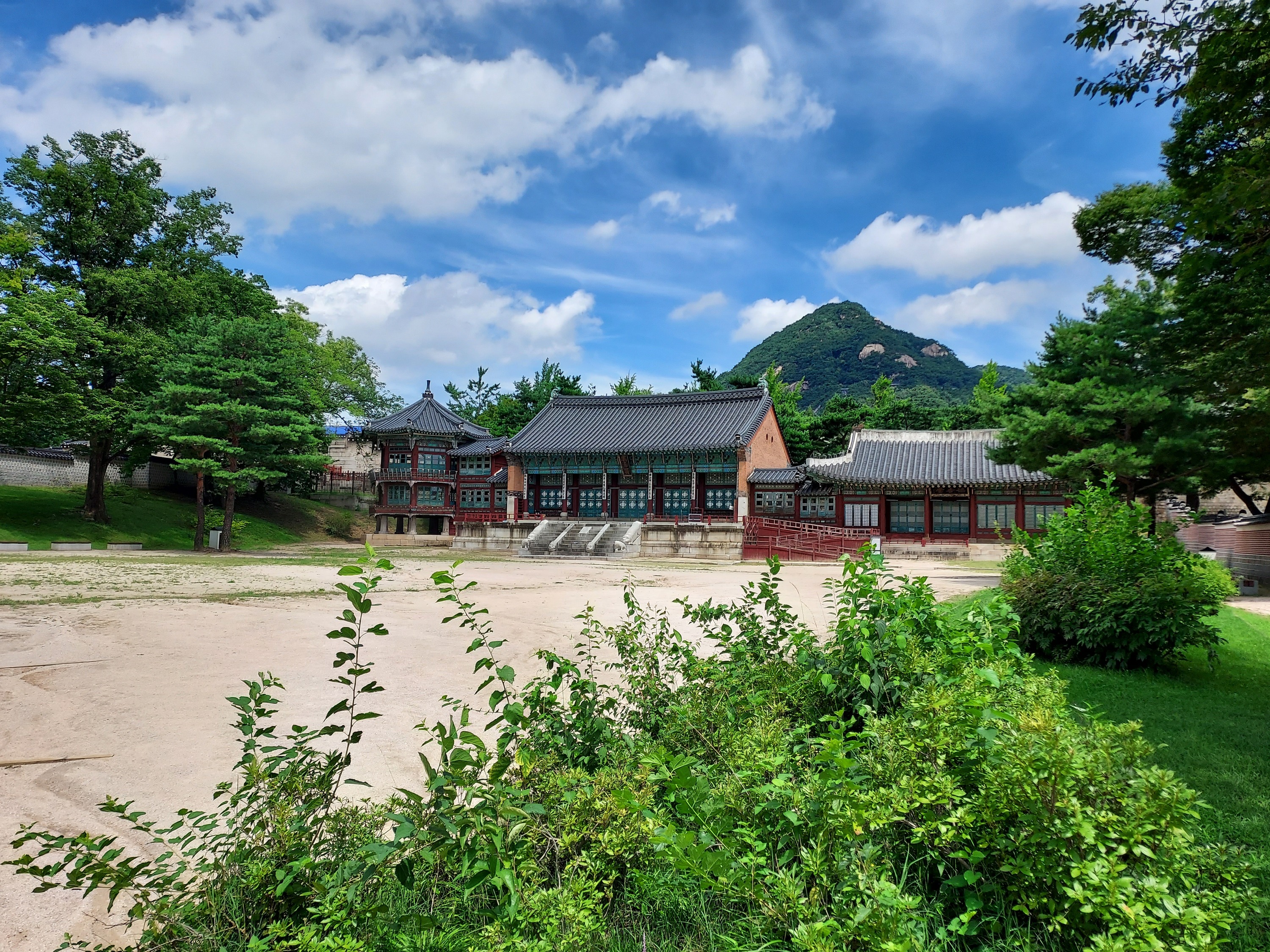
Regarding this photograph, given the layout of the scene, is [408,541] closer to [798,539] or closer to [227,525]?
[227,525]

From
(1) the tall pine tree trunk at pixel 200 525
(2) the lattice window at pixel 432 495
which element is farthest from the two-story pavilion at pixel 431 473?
(1) the tall pine tree trunk at pixel 200 525

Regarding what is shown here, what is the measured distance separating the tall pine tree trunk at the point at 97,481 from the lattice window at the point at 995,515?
3751 cm

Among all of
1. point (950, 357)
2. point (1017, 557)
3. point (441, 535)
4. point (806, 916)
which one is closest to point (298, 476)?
point (441, 535)

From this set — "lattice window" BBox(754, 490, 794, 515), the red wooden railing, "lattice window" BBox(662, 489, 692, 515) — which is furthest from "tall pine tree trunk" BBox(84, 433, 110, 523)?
"lattice window" BBox(754, 490, 794, 515)

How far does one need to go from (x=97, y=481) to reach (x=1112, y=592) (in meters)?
34.1

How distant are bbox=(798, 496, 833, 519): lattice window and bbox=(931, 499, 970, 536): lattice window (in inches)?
183

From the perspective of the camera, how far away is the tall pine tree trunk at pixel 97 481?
26.4 meters

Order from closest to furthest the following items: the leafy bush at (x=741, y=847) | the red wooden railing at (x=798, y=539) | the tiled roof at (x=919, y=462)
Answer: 1. the leafy bush at (x=741, y=847)
2. the red wooden railing at (x=798, y=539)
3. the tiled roof at (x=919, y=462)

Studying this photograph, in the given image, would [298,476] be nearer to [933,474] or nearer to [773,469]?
[773,469]

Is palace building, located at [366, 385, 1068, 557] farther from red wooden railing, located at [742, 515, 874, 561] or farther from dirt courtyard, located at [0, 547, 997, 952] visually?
dirt courtyard, located at [0, 547, 997, 952]

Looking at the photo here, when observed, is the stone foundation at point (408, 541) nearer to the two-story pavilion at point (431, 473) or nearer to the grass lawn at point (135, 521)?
the two-story pavilion at point (431, 473)

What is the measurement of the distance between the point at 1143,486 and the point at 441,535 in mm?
33726

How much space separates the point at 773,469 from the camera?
3353 cm

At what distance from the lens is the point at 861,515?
31172 mm
